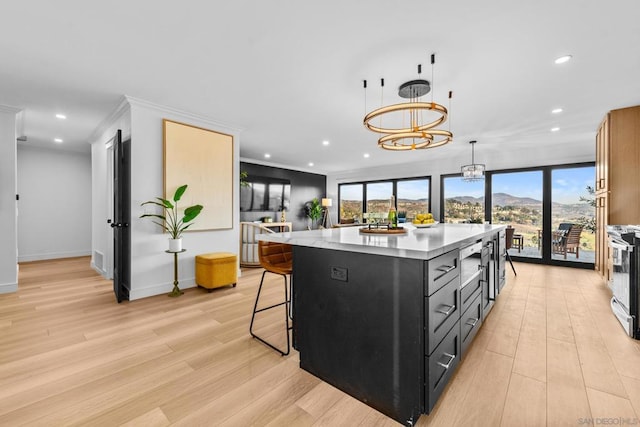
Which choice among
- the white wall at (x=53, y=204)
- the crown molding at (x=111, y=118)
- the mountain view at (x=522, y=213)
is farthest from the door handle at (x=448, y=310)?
the white wall at (x=53, y=204)

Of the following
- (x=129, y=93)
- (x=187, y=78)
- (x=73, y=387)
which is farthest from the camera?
(x=129, y=93)

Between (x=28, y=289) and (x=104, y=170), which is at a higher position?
(x=104, y=170)

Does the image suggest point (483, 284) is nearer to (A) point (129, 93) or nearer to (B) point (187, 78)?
(B) point (187, 78)

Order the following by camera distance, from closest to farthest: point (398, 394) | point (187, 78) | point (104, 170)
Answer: point (398, 394) < point (187, 78) < point (104, 170)

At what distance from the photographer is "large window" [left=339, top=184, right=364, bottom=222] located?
9391mm

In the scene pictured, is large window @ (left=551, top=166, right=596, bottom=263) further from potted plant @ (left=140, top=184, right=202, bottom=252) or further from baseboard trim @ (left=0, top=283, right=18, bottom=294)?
baseboard trim @ (left=0, top=283, right=18, bottom=294)

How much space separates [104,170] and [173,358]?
4066mm

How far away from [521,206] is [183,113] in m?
7.00

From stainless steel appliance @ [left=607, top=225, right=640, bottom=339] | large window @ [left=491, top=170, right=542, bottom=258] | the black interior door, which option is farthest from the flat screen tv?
stainless steel appliance @ [left=607, top=225, right=640, bottom=339]

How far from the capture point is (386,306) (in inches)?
58.6

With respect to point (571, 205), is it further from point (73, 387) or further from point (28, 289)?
point (28, 289)

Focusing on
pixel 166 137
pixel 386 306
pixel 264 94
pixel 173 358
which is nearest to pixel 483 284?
pixel 386 306

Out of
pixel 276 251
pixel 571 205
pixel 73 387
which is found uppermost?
pixel 571 205

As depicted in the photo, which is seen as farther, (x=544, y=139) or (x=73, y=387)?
(x=544, y=139)
